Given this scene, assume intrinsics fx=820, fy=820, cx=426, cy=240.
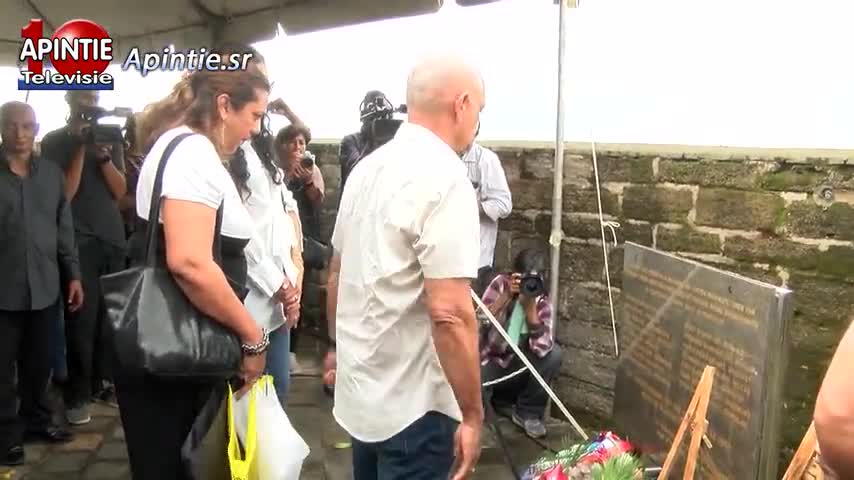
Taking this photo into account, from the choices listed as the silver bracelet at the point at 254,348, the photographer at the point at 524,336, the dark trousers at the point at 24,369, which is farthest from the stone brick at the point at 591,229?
the dark trousers at the point at 24,369

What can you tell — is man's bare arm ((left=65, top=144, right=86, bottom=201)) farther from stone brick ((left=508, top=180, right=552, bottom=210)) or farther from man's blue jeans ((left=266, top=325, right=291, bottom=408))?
stone brick ((left=508, top=180, right=552, bottom=210))

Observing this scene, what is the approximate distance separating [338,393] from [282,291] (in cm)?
69

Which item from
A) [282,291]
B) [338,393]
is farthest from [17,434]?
[338,393]

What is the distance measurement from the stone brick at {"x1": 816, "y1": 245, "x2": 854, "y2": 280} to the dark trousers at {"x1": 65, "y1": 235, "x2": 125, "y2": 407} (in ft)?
11.1

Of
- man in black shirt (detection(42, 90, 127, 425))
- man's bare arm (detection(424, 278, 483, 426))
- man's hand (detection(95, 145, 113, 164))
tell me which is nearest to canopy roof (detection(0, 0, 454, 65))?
man in black shirt (detection(42, 90, 127, 425))

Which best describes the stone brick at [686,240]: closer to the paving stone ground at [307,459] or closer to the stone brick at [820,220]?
the stone brick at [820,220]

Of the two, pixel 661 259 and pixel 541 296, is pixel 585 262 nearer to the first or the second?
pixel 541 296

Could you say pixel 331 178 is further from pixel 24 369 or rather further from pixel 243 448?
pixel 243 448

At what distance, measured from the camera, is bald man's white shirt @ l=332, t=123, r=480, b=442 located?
73.5 inches

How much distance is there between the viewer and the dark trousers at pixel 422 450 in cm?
200

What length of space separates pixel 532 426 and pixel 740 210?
1570 mm

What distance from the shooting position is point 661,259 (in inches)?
106

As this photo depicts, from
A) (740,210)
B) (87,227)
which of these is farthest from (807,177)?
(87,227)

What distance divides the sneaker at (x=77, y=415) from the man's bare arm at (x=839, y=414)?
403 centimetres
